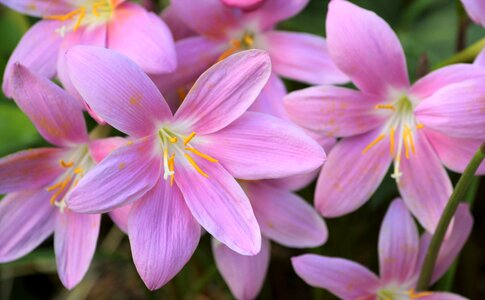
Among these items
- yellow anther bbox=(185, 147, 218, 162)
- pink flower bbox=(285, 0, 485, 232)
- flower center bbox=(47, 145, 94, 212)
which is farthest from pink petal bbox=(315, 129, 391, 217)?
flower center bbox=(47, 145, 94, 212)

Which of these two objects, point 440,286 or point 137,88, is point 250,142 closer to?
point 137,88

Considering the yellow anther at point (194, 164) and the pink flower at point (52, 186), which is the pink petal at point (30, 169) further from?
the yellow anther at point (194, 164)

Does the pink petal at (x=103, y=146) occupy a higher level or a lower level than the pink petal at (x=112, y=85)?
lower

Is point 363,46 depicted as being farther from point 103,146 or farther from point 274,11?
point 103,146

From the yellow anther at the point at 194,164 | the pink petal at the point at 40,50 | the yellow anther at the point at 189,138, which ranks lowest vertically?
the yellow anther at the point at 194,164

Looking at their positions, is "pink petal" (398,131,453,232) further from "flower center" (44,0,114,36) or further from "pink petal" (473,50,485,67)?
"flower center" (44,0,114,36)

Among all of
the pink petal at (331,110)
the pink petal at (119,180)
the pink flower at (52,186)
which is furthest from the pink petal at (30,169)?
the pink petal at (331,110)

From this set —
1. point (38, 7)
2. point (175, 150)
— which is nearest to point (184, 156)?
point (175, 150)

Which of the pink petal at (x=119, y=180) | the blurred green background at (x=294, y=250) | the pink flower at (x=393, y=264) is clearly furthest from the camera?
the blurred green background at (x=294, y=250)
